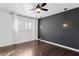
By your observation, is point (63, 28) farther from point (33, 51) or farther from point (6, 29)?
point (6, 29)

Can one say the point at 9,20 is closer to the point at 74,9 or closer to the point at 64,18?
the point at 64,18

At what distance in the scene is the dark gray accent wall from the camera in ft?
11.5

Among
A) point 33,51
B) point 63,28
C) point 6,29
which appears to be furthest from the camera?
point 63,28

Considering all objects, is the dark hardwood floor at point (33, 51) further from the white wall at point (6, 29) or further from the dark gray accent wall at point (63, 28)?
the dark gray accent wall at point (63, 28)

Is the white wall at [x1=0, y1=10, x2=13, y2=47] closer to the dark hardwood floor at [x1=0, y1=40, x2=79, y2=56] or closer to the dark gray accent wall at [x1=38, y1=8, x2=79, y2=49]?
the dark hardwood floor at [x1=0, y1=40, x2=79, y2=56]

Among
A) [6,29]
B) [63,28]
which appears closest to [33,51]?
[6,29]

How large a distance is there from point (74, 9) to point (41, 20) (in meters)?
3.22

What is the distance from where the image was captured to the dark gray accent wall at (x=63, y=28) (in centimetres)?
351

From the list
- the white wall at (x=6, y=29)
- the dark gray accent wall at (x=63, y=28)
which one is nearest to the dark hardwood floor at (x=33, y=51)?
the white wall at (x=6, y=29)

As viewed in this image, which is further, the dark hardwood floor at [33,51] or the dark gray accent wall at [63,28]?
the dark gray accent wall at [63,28]

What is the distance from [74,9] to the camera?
3.57m

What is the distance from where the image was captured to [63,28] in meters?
4.14

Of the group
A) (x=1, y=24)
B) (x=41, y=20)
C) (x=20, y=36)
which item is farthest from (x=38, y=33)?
(x=1, y=24)

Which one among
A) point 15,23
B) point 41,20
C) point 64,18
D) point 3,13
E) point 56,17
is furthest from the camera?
point 41,20
